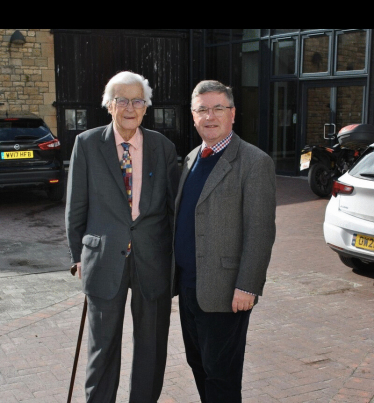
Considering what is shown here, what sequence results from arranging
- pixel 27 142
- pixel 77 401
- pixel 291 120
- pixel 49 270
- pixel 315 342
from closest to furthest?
pixel 77 401 → pixel 315 342 → pixel 49 270 → pixel 27 142 → pixel 291 120

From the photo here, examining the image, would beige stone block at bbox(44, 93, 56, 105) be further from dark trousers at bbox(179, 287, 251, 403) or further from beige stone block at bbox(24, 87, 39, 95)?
dark trousers at bbox(179, 287, 251, 403)

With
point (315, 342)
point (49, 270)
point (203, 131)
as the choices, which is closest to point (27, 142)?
point (49, 270)

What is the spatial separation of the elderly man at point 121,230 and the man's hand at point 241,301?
56 cm

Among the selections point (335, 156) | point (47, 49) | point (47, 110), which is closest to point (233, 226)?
point (335, 156)

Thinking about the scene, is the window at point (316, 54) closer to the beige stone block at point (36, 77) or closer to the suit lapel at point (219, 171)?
the beige stone block at point (36, 77)

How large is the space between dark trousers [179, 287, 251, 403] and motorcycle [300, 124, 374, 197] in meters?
8.33

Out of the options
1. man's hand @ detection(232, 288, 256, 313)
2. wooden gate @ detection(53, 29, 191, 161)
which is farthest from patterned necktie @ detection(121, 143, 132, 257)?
wooden gate @ detection(53, 29, 191, 161)

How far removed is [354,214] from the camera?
5.89 meters

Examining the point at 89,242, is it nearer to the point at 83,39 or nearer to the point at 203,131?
the point at 203,131

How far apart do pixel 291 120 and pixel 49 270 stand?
9.95 m

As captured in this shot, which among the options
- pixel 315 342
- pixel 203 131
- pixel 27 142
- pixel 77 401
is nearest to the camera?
pixel 203 131

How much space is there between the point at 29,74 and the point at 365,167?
12636 mm

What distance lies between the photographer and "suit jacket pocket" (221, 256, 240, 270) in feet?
9.09

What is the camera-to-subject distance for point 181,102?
18000 millimetres
